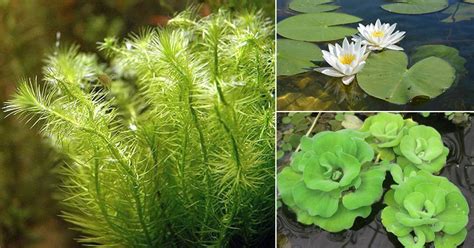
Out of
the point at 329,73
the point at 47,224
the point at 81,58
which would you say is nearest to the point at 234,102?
the point at 329,73

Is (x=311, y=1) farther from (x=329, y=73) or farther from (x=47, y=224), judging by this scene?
(x=47, y=224)

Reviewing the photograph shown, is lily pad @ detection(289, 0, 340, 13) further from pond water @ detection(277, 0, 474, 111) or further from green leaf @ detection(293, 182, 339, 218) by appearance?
green leaf @ detection(293, 182, 339, 218)

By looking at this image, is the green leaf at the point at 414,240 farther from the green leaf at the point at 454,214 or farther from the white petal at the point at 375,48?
the white petal at the point at 375,48

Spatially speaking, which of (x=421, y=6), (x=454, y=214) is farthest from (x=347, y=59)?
(x=454, y=214)

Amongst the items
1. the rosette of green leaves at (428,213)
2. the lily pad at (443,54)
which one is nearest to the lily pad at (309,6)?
the lily pad at (443,54)

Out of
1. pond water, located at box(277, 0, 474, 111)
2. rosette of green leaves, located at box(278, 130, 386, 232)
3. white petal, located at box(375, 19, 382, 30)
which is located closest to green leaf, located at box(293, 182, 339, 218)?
rosette of green leaves, located at box(278, 130, 386, 232)

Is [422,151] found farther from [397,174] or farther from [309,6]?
[309,6]

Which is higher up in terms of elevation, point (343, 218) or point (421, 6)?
point (421, 6)
